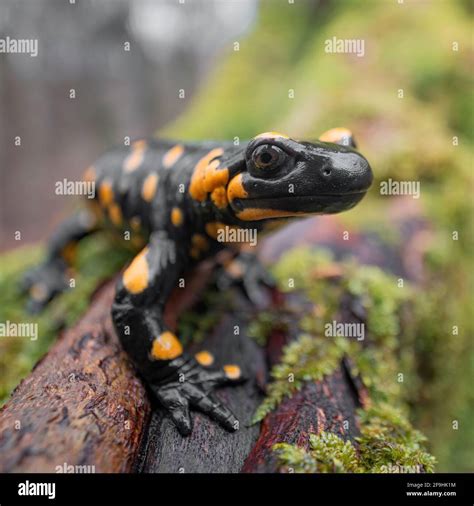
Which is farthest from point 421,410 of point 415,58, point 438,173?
point 415,58

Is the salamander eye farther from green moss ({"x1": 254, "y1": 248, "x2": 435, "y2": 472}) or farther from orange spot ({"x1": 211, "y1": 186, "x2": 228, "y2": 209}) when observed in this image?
green moss ({"x1": 254, "y1": 248, "x2": 435, "y2": 472})

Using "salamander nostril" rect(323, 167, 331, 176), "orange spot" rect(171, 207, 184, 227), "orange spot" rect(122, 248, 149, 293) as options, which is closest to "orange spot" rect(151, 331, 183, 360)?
"orange spot" rect(122, 248, 149, 293)

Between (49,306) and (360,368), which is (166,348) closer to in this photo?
(360,368)

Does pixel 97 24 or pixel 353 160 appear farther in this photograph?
pixel 97 24

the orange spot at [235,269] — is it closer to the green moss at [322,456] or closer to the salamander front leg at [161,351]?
the salamander front leg at [161,351]
